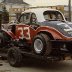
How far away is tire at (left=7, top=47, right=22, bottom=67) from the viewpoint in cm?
1159

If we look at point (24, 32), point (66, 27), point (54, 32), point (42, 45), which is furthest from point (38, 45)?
point (24, 32)

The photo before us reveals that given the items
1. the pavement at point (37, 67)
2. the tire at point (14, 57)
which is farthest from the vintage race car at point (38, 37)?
the pavement at point (37, 67)

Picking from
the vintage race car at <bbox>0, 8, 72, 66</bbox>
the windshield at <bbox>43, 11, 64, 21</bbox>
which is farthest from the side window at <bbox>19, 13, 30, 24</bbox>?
the windshield at <bbox>43, 11, 64, 21</bbox>

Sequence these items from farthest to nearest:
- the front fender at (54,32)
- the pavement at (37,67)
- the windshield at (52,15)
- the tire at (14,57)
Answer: the windshield at (52,15)
the tire at (14,57)
the pavement at (37,67)
the front fender at (54,32)

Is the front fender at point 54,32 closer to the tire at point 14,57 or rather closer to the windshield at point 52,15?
the windshield at point 52,15

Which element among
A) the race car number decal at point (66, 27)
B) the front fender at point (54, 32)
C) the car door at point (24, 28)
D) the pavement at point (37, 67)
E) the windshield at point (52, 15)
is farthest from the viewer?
the windshield at point (52, 15)

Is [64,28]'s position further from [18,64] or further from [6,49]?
[6,49]

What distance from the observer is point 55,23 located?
11.0 metres

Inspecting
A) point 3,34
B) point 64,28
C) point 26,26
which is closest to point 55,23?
point 64,28

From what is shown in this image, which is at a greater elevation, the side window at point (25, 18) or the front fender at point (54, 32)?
the side window at point (25, 18)

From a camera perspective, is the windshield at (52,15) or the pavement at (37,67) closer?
the pavement at (37,67)

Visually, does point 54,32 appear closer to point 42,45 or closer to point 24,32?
point 42,45

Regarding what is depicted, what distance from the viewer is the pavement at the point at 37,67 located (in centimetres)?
1130

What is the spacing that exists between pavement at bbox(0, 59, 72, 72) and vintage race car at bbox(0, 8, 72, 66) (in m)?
0.33
